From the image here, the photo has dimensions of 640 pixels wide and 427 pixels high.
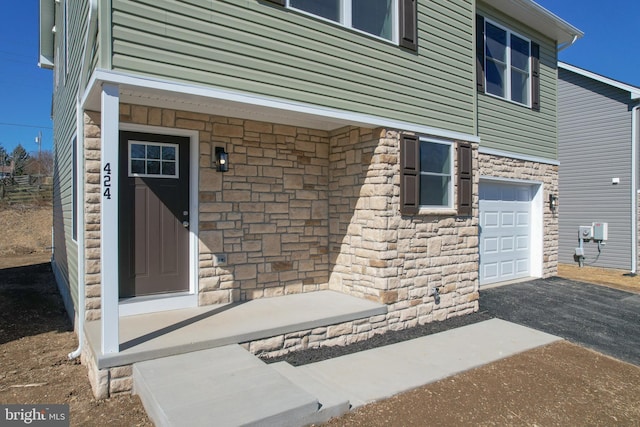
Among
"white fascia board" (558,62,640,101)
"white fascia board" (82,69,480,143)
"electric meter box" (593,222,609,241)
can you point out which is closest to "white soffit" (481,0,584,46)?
"white fascia board" (558,62,640,101)

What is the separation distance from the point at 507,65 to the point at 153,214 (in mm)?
7423

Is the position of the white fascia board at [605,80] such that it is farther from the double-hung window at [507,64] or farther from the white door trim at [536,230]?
the white door trim at [536,230]

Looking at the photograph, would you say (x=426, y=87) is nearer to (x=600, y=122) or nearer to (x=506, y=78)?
(x=506, y=78)

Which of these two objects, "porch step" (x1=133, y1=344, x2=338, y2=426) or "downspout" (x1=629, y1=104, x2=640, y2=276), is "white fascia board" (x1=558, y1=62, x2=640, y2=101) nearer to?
"downspout" (x1=629, y1=104, x2=640, y2=276)

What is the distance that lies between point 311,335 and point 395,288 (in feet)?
4.90

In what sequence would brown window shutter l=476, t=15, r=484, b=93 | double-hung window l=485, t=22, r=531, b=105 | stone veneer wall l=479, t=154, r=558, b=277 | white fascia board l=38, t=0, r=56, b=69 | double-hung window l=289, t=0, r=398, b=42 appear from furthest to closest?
white fascia board l=38, t=0, r=56, b=69, stone veneer wall l=479, t=154, r=558, b=277, double-hung window l=485, t=22, r=531, b=105, brown window shutter l=476, t=15, r=484, b=93, double-hung window l=289, t=0, r=398, b=42

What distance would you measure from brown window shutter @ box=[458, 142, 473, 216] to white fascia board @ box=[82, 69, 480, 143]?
1176 mm

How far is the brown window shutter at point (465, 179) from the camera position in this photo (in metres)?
6.44

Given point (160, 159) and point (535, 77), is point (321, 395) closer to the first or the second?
point (160, 159)

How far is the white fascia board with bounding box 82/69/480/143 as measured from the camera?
3.56 meters

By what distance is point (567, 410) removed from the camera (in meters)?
3.45

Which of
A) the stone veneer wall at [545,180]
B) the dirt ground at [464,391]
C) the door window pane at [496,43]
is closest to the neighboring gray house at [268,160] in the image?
the dirt ground at [464,391]

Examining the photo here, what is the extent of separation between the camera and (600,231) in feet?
38.1

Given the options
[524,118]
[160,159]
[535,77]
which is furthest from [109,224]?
[535,77]
